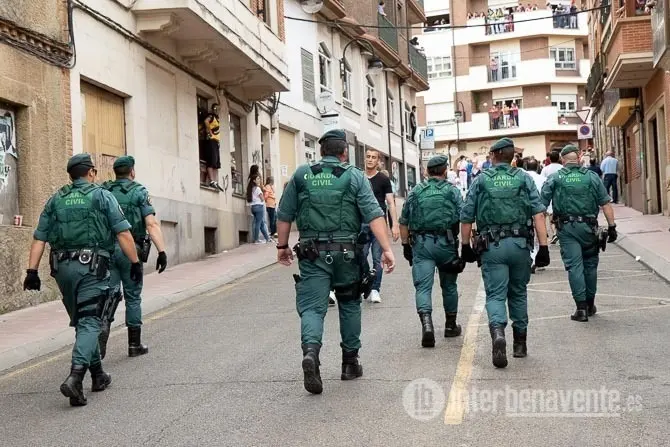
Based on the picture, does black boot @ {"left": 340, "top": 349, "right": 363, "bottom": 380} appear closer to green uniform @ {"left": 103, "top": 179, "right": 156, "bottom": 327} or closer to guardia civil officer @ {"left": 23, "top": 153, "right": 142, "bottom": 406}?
guardia civil officer @ {"left": 23, "top": 153, "right": 142, "bottom": 406}

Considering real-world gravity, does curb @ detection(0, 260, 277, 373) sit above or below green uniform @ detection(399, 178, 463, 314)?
below

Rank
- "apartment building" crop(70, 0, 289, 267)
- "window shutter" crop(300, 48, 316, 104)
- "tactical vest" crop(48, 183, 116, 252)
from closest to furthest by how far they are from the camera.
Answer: "tactical vest" crop(48, 183, 116, 252) < "apartment building" crop(70, 0, 289, 267) < "window shutter" crop(300, 48, 316, 104)

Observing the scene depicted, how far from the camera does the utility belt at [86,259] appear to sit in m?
6.80

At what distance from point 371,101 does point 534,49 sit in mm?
23238

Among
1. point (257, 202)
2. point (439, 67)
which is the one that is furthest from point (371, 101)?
point (439, 67)

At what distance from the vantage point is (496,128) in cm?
5469

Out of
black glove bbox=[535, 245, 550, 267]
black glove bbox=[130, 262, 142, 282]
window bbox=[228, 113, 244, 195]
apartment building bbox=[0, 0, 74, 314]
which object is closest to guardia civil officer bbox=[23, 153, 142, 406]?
black glove bbox=[130, 262, 142, 282]

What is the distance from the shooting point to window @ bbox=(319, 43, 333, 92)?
2898 cm

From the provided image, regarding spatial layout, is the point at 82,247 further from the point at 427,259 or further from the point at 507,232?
the point at 507,232

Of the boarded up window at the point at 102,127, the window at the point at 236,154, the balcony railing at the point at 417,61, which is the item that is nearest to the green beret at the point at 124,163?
the boarded up window at the point at 102,127

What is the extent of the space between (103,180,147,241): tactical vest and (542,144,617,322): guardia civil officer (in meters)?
4.10

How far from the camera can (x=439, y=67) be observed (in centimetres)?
5653

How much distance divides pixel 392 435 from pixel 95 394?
2.76m

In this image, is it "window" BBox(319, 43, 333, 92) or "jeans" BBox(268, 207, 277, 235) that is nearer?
"jeans" BBox(268, 207, 277, 235)
